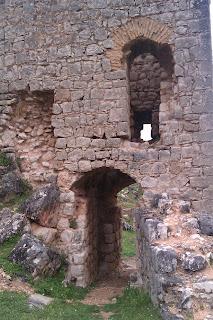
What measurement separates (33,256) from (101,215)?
425 cm

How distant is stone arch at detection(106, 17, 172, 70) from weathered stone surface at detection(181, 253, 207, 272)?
4698mm

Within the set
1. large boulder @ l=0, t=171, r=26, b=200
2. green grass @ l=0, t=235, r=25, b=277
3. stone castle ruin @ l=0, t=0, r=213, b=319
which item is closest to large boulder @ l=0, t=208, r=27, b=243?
green grass @ l=0, t=235, r=25, b=277

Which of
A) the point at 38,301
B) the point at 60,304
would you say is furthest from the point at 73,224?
the point at 38,301

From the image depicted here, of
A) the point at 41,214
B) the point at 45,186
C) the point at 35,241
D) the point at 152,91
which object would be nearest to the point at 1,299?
the point at 35,241

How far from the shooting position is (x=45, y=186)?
30.6 feet

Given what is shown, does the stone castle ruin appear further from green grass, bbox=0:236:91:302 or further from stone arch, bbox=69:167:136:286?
green grass, bbox=0:236:91:302

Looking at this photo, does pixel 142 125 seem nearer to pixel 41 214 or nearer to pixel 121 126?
pixel 121 126

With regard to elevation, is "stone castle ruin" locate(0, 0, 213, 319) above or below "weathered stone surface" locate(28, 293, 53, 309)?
above

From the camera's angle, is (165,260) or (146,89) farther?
(146,89)

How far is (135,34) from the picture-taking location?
30.5 feet

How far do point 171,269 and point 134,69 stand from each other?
24.4ft

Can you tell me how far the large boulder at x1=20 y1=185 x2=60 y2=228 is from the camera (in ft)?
29.0

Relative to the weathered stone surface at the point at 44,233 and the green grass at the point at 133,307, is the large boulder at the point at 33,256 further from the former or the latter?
the green grass at the point at 133,307

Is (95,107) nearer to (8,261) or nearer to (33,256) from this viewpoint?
(33,256)
